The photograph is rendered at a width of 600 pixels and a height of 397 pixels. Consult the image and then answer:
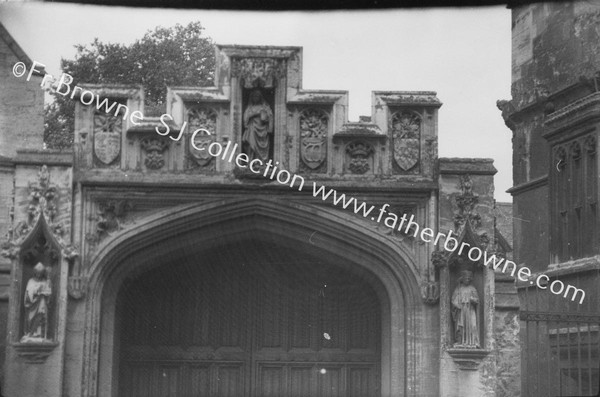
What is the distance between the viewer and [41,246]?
13.4 m

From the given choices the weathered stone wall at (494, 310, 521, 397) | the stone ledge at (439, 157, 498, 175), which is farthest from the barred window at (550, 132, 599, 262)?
the stone ledge at (439, 157, 498, 175)

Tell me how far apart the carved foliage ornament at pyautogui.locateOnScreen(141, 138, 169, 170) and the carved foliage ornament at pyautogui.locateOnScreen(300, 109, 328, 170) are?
1701 mm

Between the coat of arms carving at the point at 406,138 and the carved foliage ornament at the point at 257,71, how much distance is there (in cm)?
157

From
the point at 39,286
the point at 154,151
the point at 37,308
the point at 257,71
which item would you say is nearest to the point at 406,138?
the point at 257,71

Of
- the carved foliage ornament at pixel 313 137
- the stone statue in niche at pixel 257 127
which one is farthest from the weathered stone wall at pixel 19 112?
the carved foliage ornament at pixel 313 137

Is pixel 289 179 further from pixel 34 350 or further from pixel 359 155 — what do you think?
pixel 34 350

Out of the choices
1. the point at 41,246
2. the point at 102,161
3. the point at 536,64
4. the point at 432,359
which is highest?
the point at 536,64

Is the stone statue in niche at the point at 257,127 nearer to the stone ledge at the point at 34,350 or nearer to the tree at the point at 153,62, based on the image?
the stone ledge at the point at 34,350

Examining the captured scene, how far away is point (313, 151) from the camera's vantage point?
1398 cm

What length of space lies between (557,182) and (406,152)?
9.22ft

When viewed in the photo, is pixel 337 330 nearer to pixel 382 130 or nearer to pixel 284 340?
pixel 284 340

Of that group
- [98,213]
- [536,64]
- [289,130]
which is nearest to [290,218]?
[289,130]

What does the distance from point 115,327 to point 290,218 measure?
2.61 meters

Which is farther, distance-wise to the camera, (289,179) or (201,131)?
(201,131)
